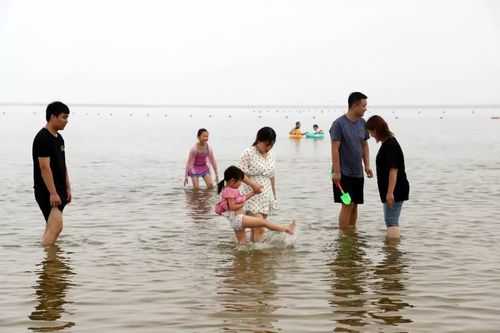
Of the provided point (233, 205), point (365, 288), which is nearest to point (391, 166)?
point (233, 205)

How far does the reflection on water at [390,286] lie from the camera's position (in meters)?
7.30

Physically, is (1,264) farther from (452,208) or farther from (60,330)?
(452,208)

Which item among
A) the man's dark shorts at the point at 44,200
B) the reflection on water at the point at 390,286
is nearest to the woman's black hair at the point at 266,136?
the reflection on water at the point at 390,286

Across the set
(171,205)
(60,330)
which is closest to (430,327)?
(60,330)

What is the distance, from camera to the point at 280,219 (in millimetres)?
14047

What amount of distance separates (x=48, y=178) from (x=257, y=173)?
2.80 m

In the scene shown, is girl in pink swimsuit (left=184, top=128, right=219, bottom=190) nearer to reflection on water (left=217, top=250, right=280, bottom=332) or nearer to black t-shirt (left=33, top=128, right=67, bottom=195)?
reflection on water (left=217, top=250, right=280, bottom=332)

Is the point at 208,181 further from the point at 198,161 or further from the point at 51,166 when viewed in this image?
the point at 51,166

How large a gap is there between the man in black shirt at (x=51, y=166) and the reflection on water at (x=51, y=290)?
58 cm

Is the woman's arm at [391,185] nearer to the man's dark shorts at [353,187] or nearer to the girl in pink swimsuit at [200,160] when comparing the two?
the man's dark shorts at [353,187]

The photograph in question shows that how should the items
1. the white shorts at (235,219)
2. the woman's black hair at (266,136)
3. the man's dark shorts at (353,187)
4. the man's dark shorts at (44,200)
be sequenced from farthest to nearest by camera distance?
the man's dark shorts at (353,187)
the woman's black hair at (266,136)
the white shorts at (235,219)
the man's dark shorts at (44,200)

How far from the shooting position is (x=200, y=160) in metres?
18.2

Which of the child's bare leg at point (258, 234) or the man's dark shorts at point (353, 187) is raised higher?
the man's dark shorts at point (353, 187)

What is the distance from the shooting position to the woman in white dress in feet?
35.0
